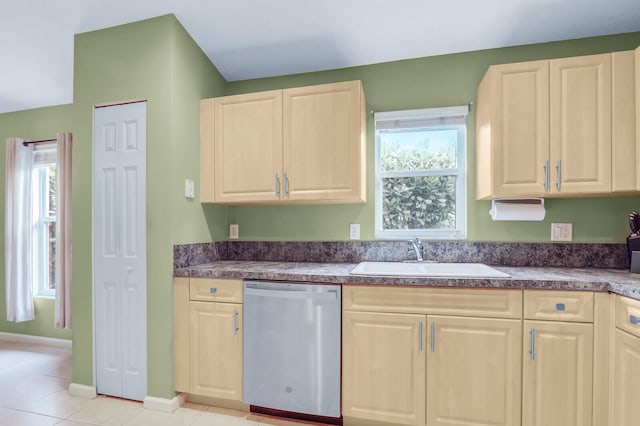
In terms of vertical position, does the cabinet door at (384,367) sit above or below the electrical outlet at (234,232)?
Answer: below

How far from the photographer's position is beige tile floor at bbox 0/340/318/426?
188 cm

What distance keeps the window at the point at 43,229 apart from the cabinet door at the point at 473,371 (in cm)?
390

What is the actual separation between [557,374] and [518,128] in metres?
1.36

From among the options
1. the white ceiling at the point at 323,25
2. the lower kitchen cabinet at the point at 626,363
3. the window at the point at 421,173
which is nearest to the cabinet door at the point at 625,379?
the lower kitchen cabinet at the point at 626,363

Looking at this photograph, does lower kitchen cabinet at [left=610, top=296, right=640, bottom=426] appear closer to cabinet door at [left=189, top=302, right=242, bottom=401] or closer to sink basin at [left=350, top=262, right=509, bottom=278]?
sink basin at [left=350, top=262, right=509, bottom=278]

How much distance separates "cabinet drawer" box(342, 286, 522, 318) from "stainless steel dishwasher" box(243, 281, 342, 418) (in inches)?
5.2

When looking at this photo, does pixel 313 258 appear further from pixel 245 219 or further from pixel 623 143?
pixel 623 143

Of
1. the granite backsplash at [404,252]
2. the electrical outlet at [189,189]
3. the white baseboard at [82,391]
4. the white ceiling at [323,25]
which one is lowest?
the white baseboard at [82,391]

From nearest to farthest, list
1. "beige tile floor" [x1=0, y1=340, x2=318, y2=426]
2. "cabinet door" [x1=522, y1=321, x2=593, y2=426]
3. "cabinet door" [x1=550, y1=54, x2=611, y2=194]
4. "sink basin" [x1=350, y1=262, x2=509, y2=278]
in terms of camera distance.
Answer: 1. "cabinet door" [x1=522, y1=321, x2=593, y2=426]
2. "cabinet door" [x1=550, y1=54, x2=611, y2=194]
3. "beige tile floor" [x1=0, y1=340, x2=318, y2=426]
4. "sink basin" [x1=350, y1=262, x2=509, y2=278]

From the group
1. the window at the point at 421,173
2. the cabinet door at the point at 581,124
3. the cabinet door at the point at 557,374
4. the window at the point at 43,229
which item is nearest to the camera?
the cabinet door at the point at 557,374

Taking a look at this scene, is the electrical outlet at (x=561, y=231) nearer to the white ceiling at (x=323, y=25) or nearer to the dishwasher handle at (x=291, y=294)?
the white ceiling at (x=323, y=25)

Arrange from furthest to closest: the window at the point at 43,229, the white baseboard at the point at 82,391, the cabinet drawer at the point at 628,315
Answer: the window at the point at 43,229 → the white baseboard at the point at 82,391 → the cabinet drawer at the point at 628,315

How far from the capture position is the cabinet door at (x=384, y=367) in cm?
167

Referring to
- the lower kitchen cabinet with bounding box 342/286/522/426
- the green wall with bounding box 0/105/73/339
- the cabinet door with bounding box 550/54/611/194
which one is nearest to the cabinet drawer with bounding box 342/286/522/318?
the lower kitchen cabinet with bounding box 342/286/522/426
